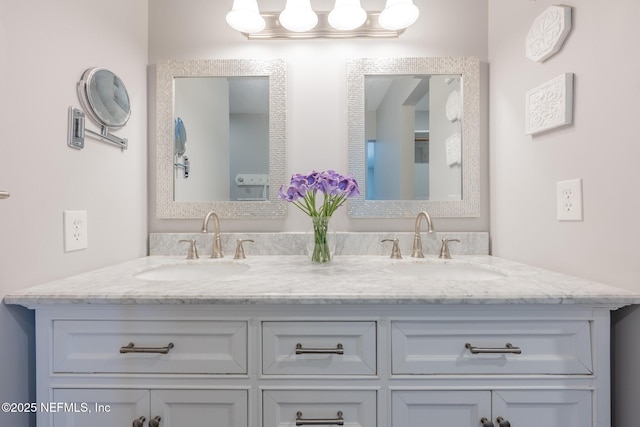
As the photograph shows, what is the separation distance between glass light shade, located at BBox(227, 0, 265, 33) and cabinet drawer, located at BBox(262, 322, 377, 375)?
110cm

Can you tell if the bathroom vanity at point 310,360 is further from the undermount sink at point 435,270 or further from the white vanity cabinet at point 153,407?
the undermount sink at point 435,270

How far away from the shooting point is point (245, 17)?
3.73ft

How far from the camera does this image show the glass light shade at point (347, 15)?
113cm

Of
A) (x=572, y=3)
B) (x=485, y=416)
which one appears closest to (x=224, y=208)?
(x=485, y=416)

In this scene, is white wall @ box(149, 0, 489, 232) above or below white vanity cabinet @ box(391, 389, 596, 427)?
above

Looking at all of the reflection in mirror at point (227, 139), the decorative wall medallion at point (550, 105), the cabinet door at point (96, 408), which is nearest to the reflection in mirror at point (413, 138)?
the decorative wall medallion at point (550, 105)

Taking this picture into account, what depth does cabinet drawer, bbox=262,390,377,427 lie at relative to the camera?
68cm

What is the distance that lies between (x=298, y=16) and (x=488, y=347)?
126cm

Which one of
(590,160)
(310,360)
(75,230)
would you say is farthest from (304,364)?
(590,160)

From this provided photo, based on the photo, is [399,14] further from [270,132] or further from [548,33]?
[270,132]

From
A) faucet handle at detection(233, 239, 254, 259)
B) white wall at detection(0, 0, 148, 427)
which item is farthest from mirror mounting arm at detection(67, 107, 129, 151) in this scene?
faucet handle at detection(233, 239, 254, 259)

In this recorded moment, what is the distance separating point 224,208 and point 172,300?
615 mm

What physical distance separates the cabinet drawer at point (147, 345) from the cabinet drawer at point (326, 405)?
4.4 inches

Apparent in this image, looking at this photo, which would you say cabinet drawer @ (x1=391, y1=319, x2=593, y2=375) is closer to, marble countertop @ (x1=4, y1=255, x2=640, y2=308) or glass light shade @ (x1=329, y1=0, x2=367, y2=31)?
marble countertop @ (x1=4, y1=255, x2=640, y2=308)
